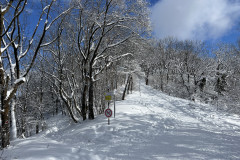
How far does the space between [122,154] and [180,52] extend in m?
29.9

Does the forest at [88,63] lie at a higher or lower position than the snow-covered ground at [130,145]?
higher

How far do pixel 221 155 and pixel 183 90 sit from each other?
24793 millimetres

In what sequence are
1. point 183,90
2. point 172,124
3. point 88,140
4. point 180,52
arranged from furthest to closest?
point 180,52 → point 183,90 → point 172,124 → point 88,140

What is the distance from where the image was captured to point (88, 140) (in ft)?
22.3

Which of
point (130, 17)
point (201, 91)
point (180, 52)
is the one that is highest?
point (180, 52)

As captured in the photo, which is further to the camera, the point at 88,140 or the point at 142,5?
the point at 142,5

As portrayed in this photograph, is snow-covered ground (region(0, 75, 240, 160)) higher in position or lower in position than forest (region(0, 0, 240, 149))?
lower

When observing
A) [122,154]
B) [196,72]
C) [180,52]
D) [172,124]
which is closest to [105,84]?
[172,124]

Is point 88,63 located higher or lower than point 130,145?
higher

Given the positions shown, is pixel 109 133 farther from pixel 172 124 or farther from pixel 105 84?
pixel 105 84

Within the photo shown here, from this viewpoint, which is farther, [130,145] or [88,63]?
[88,63]

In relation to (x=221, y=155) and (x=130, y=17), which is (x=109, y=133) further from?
(x=130, y=17)

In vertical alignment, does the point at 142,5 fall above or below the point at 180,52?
Answer: below

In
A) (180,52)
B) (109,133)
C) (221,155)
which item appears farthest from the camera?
(180,52)
